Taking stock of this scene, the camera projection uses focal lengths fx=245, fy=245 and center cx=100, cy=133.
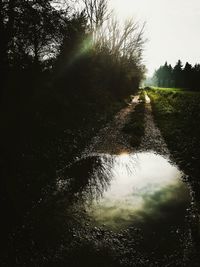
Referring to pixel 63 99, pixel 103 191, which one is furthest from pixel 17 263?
pixel 63 99

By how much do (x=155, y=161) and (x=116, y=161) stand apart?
1.62 m

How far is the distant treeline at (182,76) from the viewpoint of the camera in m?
60.1

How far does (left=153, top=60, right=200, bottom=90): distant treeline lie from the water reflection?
52653mm

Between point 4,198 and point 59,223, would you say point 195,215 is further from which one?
point 4,198

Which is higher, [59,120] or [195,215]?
[59,120]

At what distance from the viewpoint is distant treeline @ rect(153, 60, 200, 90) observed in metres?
60.1

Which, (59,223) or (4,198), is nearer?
(59,223)

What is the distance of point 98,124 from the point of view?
1587 centimetres

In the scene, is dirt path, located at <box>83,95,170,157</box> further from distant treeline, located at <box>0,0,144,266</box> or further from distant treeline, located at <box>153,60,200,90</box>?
distant treeline, located at <box>153,60,200,90</box>

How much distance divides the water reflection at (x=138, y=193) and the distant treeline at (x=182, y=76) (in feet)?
173

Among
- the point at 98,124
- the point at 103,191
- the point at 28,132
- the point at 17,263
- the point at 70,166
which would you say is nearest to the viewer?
the point at 17,263

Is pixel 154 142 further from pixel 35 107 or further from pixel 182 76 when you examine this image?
pixel 182 76

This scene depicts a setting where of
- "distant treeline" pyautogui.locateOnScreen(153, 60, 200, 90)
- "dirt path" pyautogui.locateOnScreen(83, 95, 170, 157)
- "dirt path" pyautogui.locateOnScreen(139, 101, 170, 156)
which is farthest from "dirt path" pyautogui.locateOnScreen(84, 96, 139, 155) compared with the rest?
"distant treeline" pyautogui.locateOnScreen(153, 60, 200, 90)

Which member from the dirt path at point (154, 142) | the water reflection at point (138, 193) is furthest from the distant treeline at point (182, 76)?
the water reflection at point (138, 193)
